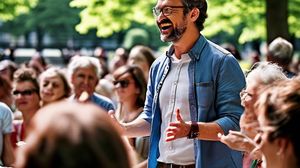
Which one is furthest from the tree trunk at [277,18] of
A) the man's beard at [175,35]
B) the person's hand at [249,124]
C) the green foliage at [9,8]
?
the person's hand at [249,124]

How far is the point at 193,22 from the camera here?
5.27 m

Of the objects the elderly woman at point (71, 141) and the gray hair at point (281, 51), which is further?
the gray hair at point (281, 51)

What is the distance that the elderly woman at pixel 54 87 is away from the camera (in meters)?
9.11

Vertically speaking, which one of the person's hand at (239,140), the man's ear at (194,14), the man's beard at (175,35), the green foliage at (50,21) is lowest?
the green foliage at (50,21)

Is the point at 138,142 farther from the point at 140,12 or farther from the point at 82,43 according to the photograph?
the point at 82,43

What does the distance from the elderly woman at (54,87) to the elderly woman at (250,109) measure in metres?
4.55

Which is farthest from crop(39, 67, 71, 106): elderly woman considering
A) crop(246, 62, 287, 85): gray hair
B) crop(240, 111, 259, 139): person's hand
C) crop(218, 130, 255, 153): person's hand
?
crop(218, 130, 255, 153): person's hand

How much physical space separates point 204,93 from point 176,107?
0.65 feet

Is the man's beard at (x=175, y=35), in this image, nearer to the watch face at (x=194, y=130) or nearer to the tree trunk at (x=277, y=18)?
the watch face at (x=194, y=130)

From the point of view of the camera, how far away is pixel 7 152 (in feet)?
24.8

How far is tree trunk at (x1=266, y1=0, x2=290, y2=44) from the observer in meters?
15.9

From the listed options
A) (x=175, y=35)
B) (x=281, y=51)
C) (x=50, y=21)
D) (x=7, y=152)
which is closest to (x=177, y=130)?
(x=175, y=35)

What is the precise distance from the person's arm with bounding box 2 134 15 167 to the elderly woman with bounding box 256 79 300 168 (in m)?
4.59

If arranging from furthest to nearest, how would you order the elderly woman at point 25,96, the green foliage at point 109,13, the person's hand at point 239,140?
the green foliage at point 109,13 → the elderly woman at point 25,96 → the person's hand at point 239,140
